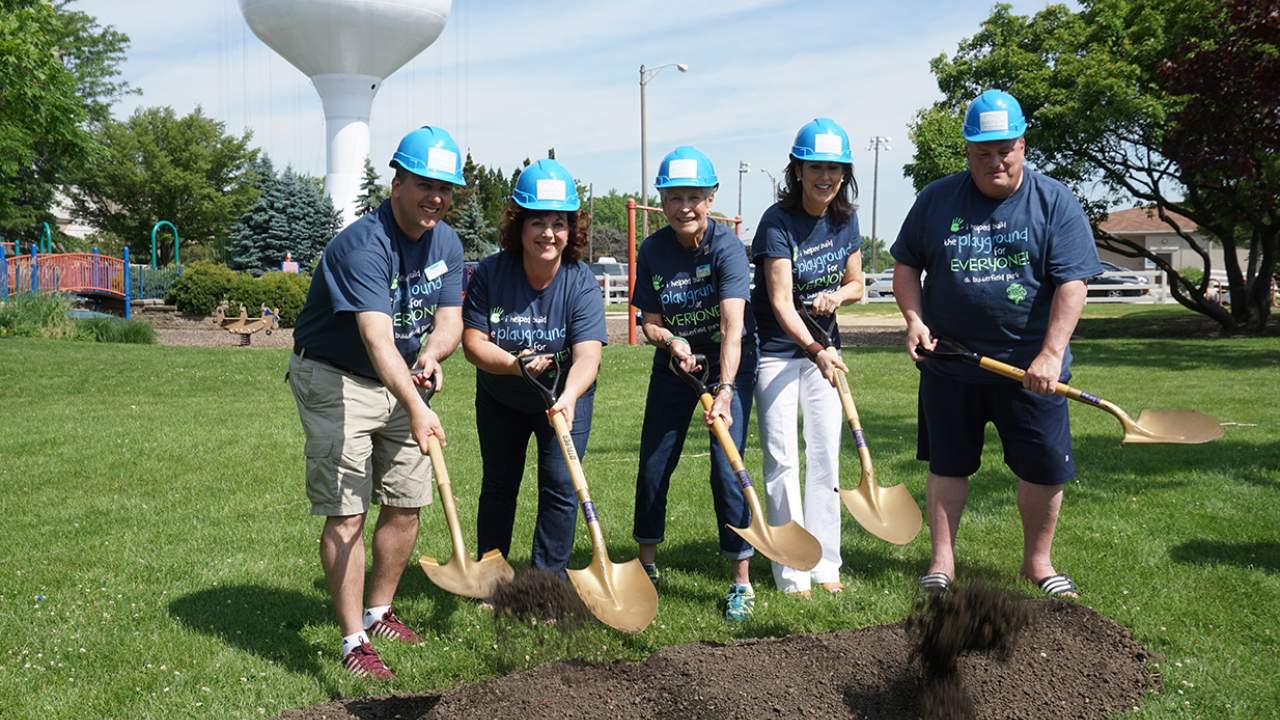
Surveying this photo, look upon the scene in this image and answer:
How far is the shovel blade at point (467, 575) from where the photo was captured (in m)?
4.05

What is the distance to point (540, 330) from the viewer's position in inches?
181

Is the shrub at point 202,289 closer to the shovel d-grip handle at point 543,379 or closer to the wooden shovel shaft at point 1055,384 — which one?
the shovel d-grip handle at point 543,379

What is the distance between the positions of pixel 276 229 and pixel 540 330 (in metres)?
39.4

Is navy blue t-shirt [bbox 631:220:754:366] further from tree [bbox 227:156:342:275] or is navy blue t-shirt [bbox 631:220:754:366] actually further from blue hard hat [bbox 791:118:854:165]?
tree [bbox 227:156:342:275]

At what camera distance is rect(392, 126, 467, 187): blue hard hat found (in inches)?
156

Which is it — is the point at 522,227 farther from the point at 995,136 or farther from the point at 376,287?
the point at 995,136

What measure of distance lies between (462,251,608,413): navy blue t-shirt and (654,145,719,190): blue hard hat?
52cm

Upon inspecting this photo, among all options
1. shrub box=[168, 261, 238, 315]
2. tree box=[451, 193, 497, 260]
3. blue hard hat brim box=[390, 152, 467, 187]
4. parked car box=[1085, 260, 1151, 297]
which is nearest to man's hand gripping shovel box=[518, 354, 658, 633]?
blue hard hat brim box=[390, 152, 467, 187]

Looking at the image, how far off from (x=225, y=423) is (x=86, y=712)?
7.11 metres

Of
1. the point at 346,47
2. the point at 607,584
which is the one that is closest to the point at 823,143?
the point at 607,584

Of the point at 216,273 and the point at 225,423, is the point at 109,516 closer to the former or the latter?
the point at 225,423

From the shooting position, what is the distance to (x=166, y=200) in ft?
162

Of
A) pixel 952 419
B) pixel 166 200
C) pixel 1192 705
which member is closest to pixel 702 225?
pixel 952 419

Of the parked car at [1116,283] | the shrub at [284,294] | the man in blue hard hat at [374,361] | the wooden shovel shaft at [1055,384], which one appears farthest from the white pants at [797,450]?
the parked car at [1116,283]
